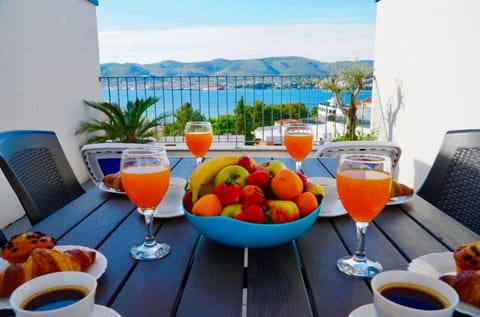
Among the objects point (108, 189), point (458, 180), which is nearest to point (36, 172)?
point (108, 189)

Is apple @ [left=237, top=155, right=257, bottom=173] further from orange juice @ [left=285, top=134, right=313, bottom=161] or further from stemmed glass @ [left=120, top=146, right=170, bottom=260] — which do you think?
orange juice @ [left=285, top=134, right=313, bottom=161]

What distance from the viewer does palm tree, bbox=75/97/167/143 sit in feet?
14.4

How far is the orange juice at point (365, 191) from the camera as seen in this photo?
2.66ft

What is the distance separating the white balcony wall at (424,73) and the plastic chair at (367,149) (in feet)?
4.58

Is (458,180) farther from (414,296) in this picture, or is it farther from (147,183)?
(147,183)

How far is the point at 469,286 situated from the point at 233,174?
55cm

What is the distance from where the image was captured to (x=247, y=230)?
0.82m

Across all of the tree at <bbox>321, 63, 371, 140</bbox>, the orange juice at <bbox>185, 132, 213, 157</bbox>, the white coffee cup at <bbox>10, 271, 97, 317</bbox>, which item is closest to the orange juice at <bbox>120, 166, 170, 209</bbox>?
the white coffee cup at <bbox>10, 271, 97, 317</bbox>

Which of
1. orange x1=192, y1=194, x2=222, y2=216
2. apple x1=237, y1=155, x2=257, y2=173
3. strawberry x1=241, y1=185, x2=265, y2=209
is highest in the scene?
apple x1=237, y1=155, x2=257, y2=173

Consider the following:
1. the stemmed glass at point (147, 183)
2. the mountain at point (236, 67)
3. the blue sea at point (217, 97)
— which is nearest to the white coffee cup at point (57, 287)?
the stemmed glass at point (147, 183)

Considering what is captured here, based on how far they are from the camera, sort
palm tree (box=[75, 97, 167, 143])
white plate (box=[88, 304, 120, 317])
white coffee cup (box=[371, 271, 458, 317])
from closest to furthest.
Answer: white coffee cup (box=[371, 271, 458, 317]), white plate (box=[88, 304, 120, 317]), palm tree (box=[75, 97, 167, 143])

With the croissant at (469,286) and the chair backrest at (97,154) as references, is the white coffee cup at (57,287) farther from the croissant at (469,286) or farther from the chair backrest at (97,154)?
the chair backrest at (97,154)

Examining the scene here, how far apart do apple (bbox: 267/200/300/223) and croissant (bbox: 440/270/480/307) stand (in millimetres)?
340

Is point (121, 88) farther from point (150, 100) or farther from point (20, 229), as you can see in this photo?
point (20, 229)
